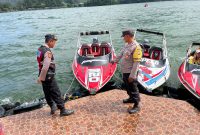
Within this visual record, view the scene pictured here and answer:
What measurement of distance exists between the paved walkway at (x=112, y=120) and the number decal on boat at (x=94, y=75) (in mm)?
1858

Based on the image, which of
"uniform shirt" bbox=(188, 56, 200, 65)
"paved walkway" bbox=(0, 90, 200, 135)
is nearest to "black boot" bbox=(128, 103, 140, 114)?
"paved walkway" bbox=(0, 90, 200, 135)

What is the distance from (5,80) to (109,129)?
30.0ft

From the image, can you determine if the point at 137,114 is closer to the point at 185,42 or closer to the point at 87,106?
the point at 87,106

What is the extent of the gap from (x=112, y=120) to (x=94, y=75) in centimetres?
324

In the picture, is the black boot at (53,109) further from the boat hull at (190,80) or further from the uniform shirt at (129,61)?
the boat hull at (190,80)

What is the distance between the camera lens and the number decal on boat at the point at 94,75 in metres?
8.88

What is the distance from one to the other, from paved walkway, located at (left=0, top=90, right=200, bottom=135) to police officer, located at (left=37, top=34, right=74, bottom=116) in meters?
0.45

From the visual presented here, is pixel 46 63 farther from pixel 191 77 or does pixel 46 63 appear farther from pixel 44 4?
pixel 44 4

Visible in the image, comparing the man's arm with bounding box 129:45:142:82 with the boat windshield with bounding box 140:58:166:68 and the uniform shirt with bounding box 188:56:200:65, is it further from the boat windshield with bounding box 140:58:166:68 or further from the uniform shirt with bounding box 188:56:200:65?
the uniform shirt with bounding box 188:56:200:65

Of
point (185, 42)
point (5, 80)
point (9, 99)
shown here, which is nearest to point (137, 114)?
point (9, 99)

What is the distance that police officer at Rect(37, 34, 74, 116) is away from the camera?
17.8 ft

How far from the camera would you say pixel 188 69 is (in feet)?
30.1

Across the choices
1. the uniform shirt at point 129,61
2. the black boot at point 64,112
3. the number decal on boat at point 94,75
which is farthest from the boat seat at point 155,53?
the black boot at point 64,112

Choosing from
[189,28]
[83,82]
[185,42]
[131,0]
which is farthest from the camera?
[131,0]
